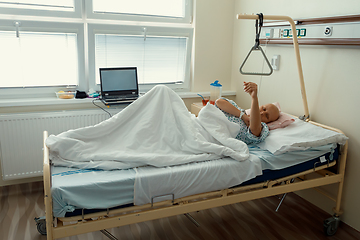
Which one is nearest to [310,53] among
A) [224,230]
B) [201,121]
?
[201,121]

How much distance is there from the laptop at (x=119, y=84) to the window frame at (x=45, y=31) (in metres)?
0.25

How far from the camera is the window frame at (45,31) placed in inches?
103

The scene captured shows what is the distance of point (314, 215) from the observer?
2484mm

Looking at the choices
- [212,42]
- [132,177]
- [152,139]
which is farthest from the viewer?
[212,42]

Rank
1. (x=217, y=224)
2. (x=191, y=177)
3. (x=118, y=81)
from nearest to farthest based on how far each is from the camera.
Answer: (x=191, y=177) < (x=217, y=224) < (x=118, y=81)

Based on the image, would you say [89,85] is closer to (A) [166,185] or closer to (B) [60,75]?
(B) [60,75]

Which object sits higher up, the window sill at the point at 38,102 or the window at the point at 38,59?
the window at the point at 38,59

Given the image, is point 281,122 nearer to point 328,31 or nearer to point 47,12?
point 328,31

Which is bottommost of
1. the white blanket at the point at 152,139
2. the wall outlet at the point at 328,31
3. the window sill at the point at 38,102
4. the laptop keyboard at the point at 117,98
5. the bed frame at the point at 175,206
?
the bed frame at the point at 175,206

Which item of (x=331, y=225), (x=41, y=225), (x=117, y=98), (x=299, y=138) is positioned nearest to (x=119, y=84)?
(x=117, y=98)

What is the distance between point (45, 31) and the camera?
8.86 ft

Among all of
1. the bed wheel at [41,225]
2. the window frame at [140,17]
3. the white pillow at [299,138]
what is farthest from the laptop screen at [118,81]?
the white pillow at [299,138]

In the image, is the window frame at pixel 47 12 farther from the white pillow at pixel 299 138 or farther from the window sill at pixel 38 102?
the white pillow at pixel 299 138

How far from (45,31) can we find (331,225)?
277 cm
